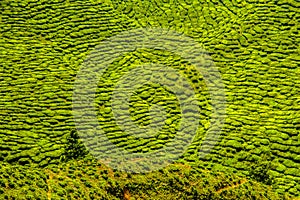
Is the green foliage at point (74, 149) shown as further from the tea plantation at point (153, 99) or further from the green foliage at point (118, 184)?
the green foliage at point (118, 184)

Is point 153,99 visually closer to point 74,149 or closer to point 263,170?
point 74,149

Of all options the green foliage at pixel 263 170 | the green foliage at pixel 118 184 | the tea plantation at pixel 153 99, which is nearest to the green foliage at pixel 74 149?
the tea plantation at pixel 153 99

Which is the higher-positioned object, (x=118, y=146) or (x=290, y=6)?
(x=290, y=6)

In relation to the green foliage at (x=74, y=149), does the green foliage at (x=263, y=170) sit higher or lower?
higher

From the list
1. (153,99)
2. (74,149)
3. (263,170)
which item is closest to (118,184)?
(74,149)

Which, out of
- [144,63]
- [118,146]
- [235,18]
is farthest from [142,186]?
[235,18]

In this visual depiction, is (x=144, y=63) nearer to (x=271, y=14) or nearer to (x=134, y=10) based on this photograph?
(x=134, y=10)

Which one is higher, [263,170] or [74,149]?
[263,170]

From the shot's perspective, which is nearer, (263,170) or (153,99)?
(263,170)
